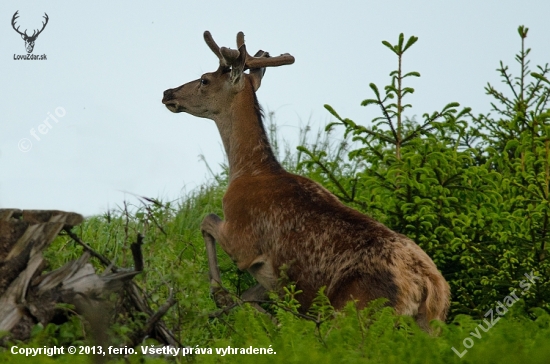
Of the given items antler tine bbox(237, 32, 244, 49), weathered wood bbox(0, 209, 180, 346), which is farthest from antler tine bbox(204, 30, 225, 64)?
weathered wood bbox(0, 209, 180, 346)

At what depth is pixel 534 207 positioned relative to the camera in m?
9.02

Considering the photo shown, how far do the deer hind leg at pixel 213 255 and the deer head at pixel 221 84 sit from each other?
1.39 meters

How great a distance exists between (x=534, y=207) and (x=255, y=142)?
2.83 meters

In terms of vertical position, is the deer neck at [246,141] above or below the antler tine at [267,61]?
below

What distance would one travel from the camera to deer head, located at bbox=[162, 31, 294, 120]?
9.88 m

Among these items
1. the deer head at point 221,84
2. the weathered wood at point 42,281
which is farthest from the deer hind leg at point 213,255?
the weathered wood at point 42,281

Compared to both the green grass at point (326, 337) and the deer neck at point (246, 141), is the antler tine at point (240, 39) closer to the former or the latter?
the deer neck at point (246, 141)

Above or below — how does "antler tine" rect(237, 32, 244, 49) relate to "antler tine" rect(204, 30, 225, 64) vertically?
above

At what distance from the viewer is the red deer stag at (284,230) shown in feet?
24.5

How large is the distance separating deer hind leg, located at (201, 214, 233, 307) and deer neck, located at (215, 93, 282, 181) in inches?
22.2

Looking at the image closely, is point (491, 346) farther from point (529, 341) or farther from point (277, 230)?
point (277, 230)

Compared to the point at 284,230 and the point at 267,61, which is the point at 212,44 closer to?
the point at 267,61

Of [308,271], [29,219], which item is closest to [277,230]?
[308,271]

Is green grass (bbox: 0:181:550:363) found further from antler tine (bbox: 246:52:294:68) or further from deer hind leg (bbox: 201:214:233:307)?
antler tine (bbox: 246:52:294:68)
